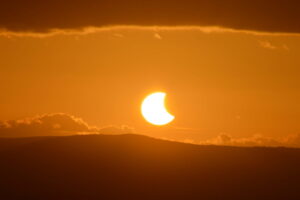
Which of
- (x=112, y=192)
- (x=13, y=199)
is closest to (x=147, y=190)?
(x=112, y=192)

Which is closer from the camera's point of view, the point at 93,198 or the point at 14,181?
the point at 93,198

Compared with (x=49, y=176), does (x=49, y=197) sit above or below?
below

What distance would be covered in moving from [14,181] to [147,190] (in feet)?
106

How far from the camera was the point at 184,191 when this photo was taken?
196875 mm

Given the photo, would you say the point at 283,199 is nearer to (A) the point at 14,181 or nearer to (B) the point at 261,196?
(B) the point at 261,196

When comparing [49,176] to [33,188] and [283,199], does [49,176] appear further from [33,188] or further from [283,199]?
[283,199]

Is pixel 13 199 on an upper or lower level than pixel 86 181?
lower

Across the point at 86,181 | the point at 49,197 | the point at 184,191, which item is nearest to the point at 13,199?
the point at 49,197

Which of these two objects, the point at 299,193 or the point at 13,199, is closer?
the point at 13,199

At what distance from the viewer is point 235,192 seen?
639 feet

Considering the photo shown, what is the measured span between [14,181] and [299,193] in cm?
6885

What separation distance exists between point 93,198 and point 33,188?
15.0m

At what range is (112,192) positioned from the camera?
19475cm

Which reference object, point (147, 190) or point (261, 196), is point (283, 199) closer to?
point (261, 196)
